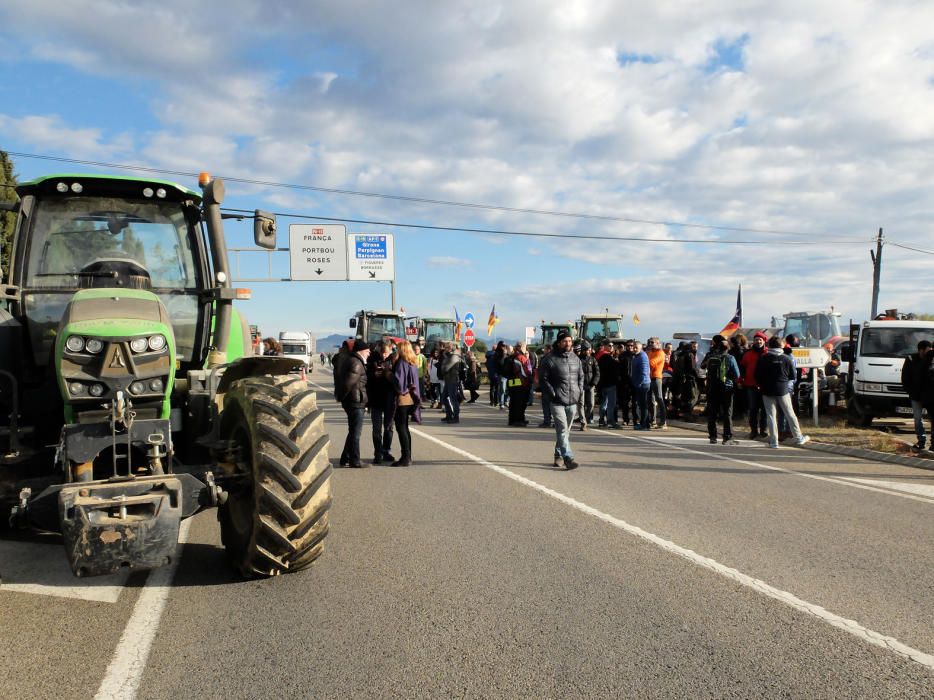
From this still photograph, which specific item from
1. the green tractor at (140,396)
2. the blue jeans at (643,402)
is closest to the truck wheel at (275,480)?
the green tractor at (140,396)

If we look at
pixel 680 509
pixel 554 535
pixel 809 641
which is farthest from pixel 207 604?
pixel 680 509

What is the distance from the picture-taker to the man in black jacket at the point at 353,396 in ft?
38.5

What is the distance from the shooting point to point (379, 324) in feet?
104

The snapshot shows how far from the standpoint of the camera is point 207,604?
17.0ft

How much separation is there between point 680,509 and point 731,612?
3415 mm

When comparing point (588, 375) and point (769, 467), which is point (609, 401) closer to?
point (588, 375)

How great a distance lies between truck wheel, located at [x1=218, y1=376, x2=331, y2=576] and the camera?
5.24m

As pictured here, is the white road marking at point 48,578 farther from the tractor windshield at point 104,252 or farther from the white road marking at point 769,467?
the white road marking at point 769,467

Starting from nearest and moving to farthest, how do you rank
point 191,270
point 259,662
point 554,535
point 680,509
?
point 259,662 → point 191,270 → point 554,535 → point 680,509

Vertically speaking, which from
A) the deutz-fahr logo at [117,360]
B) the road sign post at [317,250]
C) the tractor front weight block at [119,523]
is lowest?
the tractor front weight block at [119,523]

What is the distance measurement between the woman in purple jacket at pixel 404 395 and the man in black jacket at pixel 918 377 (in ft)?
24.8

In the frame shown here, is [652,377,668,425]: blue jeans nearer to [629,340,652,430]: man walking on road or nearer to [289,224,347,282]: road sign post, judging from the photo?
[629,340,652,430]: man walking on road

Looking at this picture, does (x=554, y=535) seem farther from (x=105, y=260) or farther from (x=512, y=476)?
(x=105, y=260)

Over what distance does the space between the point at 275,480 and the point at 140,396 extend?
98 cm
